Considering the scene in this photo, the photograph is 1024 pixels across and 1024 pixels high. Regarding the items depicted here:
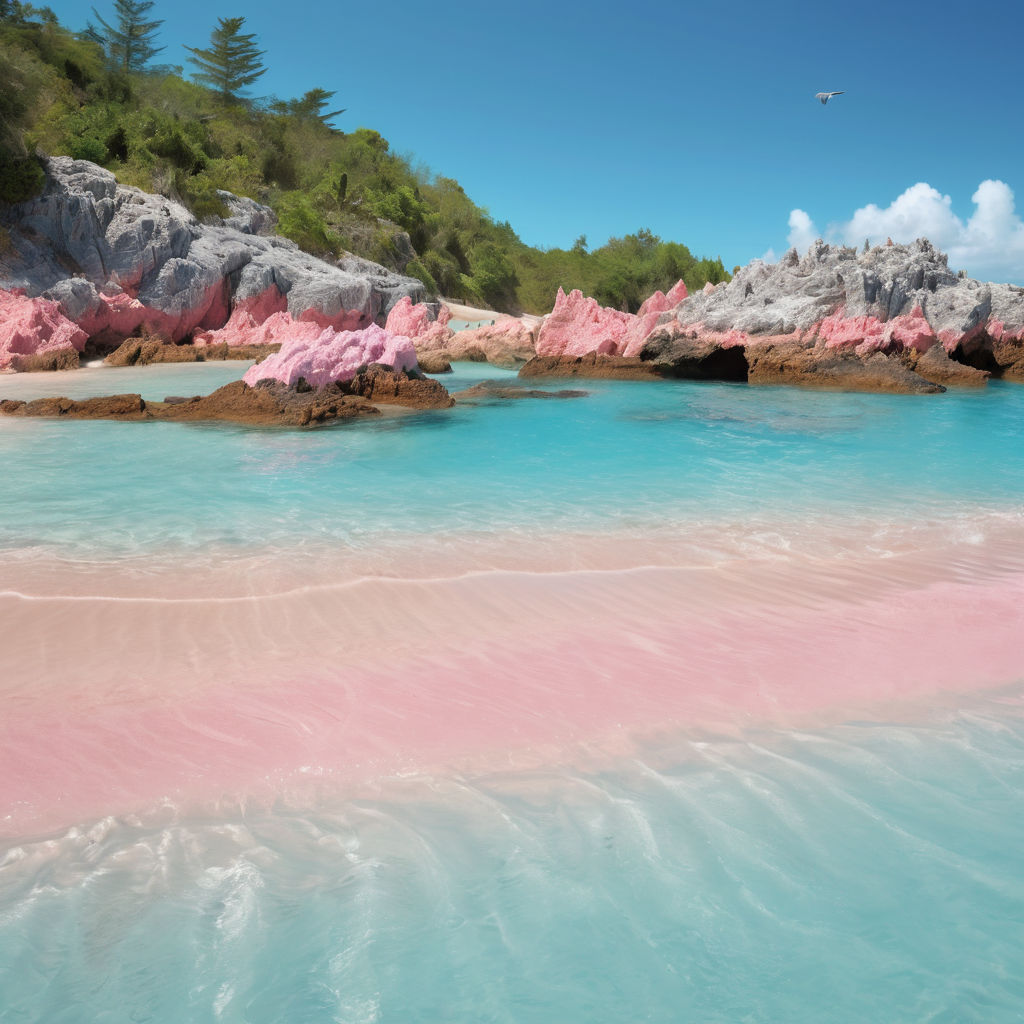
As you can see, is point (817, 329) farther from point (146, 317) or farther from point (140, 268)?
point (140, 268)

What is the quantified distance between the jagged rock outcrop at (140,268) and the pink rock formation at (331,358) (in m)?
10.1

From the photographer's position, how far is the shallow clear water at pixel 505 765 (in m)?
1.91

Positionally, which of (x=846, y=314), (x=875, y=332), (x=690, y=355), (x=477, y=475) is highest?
(x=846, y=314)

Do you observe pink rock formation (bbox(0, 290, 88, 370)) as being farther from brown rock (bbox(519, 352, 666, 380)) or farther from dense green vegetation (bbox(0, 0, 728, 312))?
brown rock (bbox(519, 352, 666, 380))

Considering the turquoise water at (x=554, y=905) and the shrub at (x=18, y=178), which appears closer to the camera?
the turquoise water at (x=554, y=905)

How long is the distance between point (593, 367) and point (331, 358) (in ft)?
31.3

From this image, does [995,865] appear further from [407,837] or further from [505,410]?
[505,410]

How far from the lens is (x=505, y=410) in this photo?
13.6 m

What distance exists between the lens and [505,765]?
280 cm

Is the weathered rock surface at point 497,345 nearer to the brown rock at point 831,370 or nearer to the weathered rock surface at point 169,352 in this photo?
the weathered rock surface at point 169,352

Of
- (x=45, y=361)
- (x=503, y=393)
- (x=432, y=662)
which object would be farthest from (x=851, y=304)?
(x=45, y=361)

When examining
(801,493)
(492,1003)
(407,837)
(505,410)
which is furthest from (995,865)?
(505,410)

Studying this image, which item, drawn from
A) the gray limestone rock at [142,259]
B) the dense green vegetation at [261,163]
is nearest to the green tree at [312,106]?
the dense green vegetation at [261,163]

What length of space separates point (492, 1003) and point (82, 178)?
2505cm
